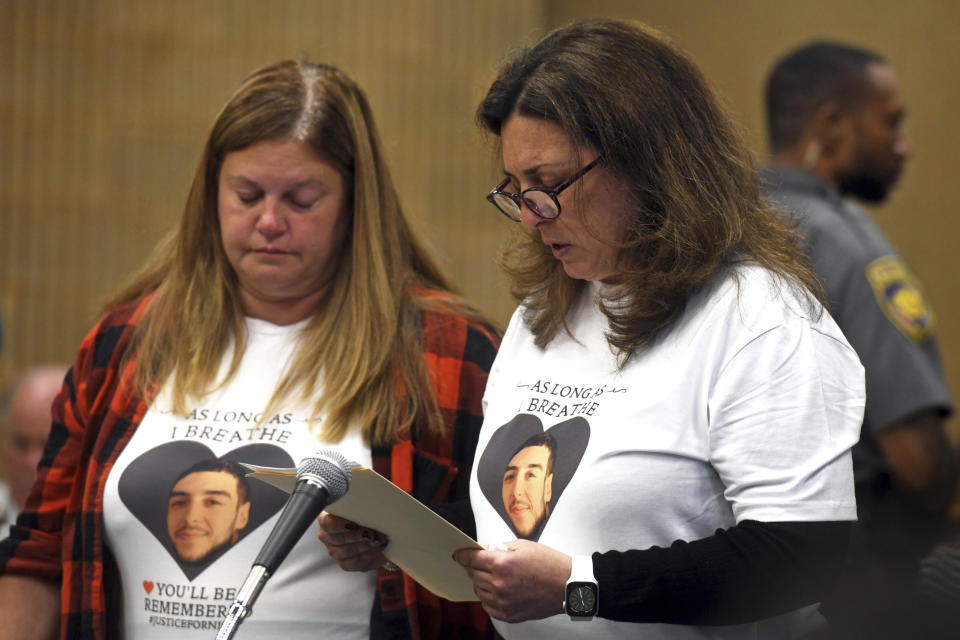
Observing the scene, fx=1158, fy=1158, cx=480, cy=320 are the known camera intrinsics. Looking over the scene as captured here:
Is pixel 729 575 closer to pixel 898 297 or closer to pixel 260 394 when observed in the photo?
pixel 260 394

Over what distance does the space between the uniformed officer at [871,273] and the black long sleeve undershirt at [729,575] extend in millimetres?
1256

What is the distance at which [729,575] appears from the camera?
4.65 feet

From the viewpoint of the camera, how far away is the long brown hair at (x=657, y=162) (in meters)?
1.56

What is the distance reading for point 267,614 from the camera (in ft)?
6.17

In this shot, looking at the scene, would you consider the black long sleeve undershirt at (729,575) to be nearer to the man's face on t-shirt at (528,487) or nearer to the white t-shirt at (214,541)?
the man's face on t-shirt at (528,487)

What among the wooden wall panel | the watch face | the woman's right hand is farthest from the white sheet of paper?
the wooden wall panel

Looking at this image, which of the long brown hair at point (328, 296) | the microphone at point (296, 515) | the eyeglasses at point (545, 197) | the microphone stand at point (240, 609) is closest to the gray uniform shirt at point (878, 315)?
the long brown hair at point (328, 296)

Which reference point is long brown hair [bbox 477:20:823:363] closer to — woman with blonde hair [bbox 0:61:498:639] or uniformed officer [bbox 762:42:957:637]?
woman with blonde hair [bbox 0:61:498:639]

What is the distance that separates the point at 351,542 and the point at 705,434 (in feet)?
1.74

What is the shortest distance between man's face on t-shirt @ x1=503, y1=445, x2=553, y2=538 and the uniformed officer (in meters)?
1.26

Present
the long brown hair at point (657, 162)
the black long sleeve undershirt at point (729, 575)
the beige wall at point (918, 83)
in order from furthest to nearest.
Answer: the beige wall at point (918, 83)
the long brown hair at point (657, 162)
the black long sleeve undershirt at point (729, 575)

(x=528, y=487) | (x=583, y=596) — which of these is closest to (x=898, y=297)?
(x=528, y=487)

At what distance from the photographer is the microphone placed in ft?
4.14

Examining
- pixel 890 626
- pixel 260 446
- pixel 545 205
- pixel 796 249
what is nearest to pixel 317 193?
pixel 260 446
